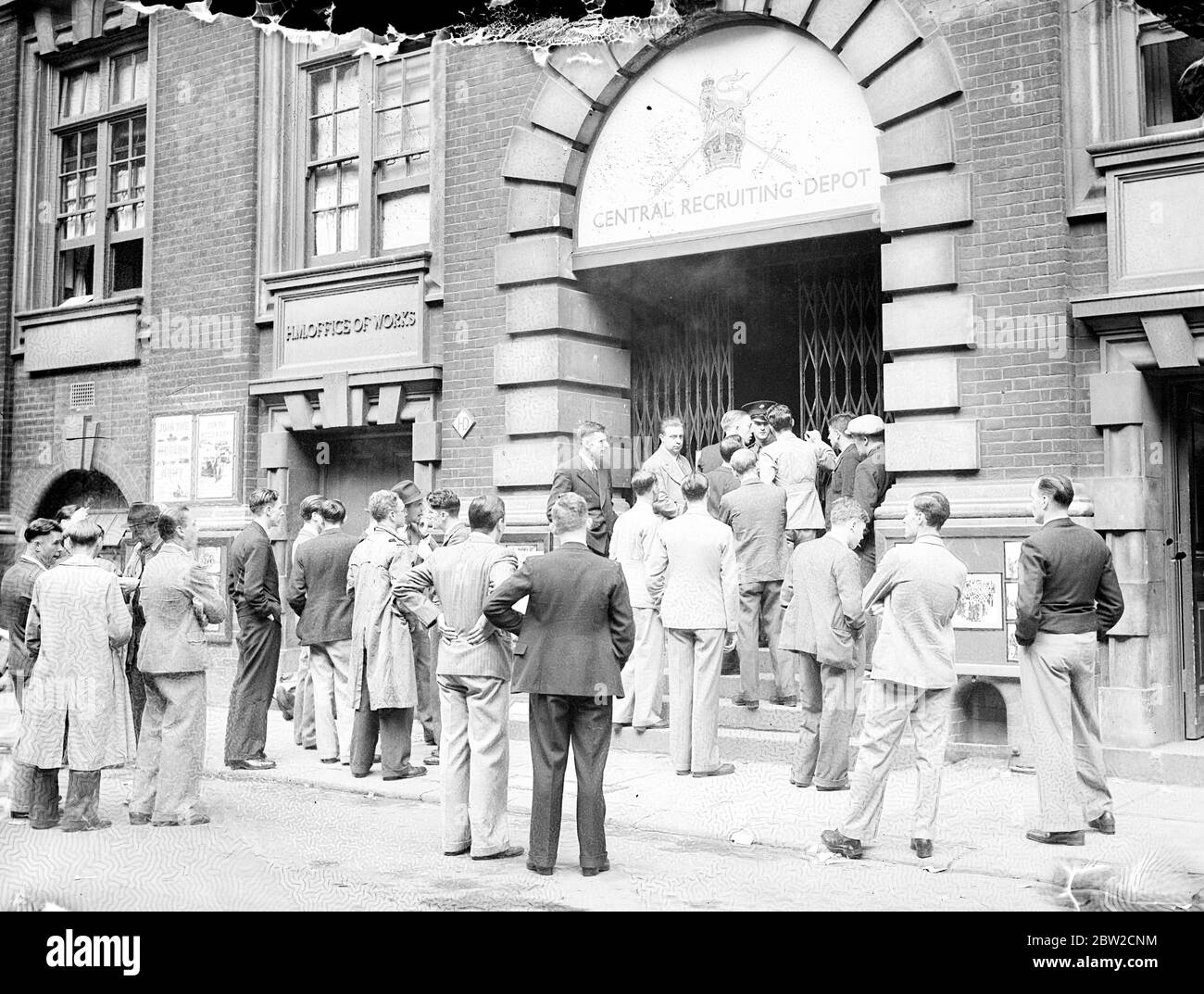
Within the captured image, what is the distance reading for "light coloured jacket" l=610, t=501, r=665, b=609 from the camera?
975 centimetres

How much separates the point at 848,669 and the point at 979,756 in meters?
1.74

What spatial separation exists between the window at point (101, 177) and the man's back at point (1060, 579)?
11.4 meters

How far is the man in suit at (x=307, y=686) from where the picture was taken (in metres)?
10.1

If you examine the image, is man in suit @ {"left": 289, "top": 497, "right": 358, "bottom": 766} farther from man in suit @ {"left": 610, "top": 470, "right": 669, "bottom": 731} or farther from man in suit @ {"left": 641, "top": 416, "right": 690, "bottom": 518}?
man in suit @ {"left": 641, "top": 416, "right": 690, "bottom": 518}

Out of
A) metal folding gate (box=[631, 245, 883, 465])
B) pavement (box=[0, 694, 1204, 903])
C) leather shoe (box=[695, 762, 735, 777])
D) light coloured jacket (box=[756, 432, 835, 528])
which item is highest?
metal folding gate (box=[631, 245, 883, 465])

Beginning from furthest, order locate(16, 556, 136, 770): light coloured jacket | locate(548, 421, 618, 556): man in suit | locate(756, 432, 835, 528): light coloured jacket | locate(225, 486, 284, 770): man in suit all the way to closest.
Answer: locate(548, 421, 618, 556): man in suit
locate(756, 432, 835, 528): light coloured jacket
locate(225, 486, 284, 770): man in suit
locate(16, 556, 136, 770): light coloured jacket

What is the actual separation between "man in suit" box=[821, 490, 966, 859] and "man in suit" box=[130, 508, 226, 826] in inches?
154

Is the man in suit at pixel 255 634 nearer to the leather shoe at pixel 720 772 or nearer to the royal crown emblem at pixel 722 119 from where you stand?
the leather shoe at pixel 720 772

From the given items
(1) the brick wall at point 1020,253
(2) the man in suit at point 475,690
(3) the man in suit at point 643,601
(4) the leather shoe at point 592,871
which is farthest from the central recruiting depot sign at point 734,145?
(4) the leather shoe at point 592,871

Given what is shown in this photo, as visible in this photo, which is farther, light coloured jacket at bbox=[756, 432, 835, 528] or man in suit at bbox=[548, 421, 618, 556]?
man in suit at bbox=[548, 421, 618, 556]

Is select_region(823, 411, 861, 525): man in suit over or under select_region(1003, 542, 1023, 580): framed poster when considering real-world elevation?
over

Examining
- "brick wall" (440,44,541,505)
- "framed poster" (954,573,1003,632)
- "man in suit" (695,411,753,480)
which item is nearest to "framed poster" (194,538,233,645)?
"brick wall" (440,44,541,505)

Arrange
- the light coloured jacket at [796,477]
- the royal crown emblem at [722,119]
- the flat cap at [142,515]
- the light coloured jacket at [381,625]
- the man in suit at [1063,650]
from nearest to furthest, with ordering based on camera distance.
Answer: the man in suit at [1063,650] → the flat cap at [142,515] → the light coloured jacket at [381,625] → the light coloured jacket at [796,477] → the royal crown emblem at [722,119]
